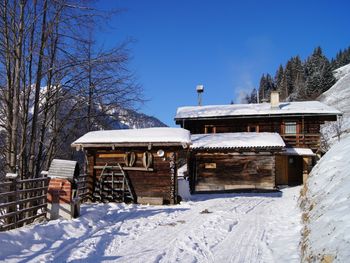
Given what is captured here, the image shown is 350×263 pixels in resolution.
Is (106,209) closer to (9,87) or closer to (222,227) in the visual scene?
(222,227)

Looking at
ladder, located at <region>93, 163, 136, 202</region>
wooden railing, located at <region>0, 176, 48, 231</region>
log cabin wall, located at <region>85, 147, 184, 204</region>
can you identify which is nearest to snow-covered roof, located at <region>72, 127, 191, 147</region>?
log cabin wall, located at <region>85, 147, 184, 204</region>

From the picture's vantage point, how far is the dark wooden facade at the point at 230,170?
21688 mm

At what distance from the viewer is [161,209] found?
13.3 metres

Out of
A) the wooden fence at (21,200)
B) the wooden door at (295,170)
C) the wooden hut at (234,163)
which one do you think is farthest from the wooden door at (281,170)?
the wooden fence at (21,200)

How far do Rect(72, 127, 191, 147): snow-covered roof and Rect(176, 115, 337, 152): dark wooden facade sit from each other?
43.8ft

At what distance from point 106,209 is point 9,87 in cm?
560

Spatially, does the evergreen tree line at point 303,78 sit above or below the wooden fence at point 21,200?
above

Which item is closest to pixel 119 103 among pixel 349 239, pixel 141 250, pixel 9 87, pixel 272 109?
pixel 9 87

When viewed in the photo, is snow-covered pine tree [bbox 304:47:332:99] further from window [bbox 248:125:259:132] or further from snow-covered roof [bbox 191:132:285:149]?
snow-covered roof [bbox 191:132:285:149]

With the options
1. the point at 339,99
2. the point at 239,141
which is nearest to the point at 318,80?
the point at 339,99

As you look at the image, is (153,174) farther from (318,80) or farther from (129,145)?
(318,80)

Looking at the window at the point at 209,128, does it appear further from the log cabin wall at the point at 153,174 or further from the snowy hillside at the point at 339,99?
the snowy hillside at the point at 339,99

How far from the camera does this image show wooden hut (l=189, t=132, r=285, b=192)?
70.9ft

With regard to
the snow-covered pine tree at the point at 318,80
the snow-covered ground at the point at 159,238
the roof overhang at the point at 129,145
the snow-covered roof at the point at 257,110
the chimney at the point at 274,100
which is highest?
the snow-covered pine tree at the point at 318,80
